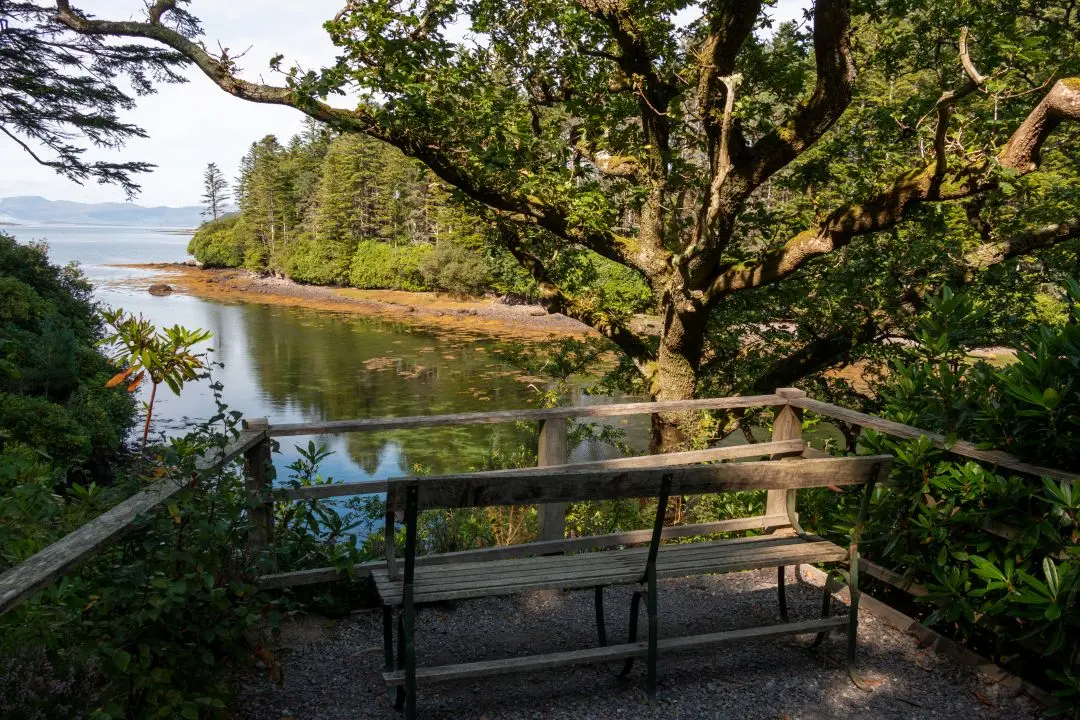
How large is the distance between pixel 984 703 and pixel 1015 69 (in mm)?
5860

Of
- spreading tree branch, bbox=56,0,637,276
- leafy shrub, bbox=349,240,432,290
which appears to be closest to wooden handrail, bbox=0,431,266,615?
spreading tree branch, bbox=56,0,637,276

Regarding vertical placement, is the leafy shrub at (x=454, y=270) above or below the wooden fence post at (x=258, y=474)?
above

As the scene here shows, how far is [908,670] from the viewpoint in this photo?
11.1 feet

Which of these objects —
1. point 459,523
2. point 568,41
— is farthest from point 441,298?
point 459,523

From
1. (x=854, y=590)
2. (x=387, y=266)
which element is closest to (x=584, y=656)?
(x=854, y=590)

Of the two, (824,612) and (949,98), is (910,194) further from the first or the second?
(824,612)

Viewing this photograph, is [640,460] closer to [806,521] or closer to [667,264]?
[806,521]

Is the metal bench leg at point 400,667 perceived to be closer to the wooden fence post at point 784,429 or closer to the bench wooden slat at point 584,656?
the bench wooden slat at point 584,656

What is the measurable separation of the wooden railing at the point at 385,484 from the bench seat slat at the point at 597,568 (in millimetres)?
419

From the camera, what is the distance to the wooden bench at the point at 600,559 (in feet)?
8.71

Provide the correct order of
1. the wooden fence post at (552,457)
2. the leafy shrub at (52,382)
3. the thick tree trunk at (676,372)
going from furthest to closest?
the leafy shrub at (52,382) → the thick tree trunk at (676,372) → the wooden fence post at (552,457)

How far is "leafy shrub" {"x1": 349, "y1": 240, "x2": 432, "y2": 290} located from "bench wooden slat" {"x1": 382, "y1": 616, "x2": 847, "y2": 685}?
4321cm

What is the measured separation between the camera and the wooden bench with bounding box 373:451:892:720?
265 centimetres

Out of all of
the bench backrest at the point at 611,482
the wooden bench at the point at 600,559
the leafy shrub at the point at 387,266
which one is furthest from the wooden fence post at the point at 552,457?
the leafy shrub at the point at 387,266
